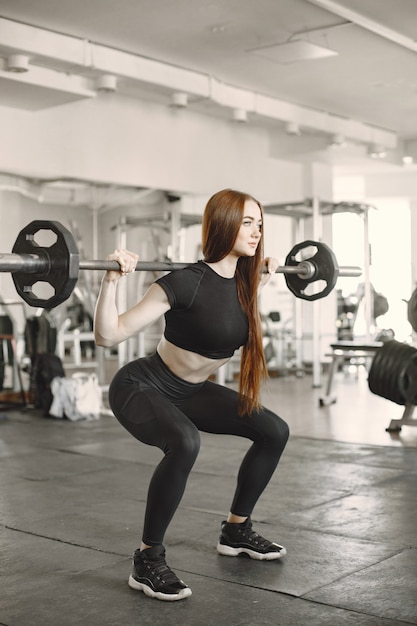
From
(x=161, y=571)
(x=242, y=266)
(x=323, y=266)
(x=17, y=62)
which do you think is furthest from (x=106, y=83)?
(x=161, y=571)

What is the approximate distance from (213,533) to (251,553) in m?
0.40

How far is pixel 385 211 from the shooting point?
535 inches

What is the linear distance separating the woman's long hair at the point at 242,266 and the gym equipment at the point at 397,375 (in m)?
2.91

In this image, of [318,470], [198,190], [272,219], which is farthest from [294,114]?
[318,470]

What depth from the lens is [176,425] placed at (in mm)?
2518

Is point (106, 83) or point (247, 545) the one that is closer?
point (247, 545)

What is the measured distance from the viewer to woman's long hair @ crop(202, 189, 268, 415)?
266 centimetres

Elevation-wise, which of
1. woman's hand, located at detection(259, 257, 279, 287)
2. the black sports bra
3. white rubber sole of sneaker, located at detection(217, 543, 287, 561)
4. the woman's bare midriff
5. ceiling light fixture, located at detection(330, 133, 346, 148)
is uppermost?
ceiling light fixture, located at detection(330, 133, 346, 148)

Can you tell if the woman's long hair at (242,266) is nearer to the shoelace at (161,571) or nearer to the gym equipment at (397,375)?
the shoelace at (161,571)

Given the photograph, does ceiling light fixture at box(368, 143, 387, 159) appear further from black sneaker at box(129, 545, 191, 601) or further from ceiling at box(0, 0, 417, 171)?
black sneaker at box(129, 545, 191, 601)

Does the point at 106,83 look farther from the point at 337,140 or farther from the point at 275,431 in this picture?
the point at 275,431

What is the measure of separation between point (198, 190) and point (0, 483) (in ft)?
16.4

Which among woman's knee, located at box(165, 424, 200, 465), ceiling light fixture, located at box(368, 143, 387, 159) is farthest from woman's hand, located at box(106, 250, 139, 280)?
ceiling light fixture, located at box(368, 143, 387, 159)

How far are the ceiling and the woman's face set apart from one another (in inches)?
132
